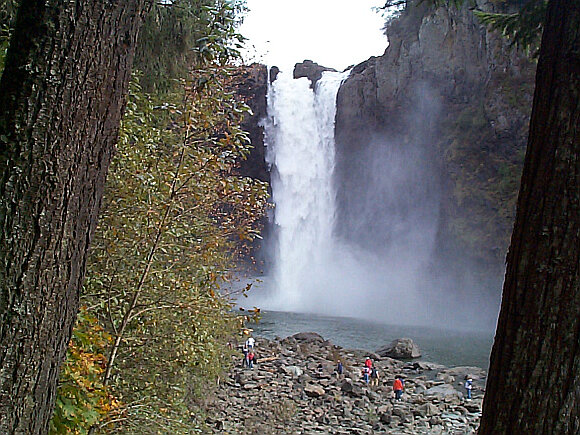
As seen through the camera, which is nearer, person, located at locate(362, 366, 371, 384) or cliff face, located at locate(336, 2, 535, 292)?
person, located at locate(362, 366, 371, 384)

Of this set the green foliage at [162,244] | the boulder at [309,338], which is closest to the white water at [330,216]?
the boulder at [309,338]

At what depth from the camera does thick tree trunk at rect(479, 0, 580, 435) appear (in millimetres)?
1664

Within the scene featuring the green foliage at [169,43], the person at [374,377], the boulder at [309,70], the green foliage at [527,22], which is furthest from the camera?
the boulder at [309,70]

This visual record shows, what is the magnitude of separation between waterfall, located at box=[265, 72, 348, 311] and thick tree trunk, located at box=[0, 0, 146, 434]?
33234 mm

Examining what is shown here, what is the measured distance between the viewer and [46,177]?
1.54 m

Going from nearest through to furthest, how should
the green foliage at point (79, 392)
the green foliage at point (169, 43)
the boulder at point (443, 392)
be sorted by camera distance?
the green foliage at point (79, 392) → the green foliage at point (169, 43) → the boulder at point (443, 392)

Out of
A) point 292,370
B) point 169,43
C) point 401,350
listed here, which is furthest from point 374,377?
point 169,43

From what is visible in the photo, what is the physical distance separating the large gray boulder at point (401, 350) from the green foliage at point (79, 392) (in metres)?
15.2

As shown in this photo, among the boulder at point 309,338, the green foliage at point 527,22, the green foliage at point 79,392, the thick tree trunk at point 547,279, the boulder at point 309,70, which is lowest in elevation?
the boulder at point 309,338

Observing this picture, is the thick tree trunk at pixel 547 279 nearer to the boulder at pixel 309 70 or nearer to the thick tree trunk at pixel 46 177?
the thick tree trunk at pixel 46 177

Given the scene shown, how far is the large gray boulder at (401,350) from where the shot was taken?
18.0 meters

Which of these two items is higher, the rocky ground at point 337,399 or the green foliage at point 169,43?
the green foliage at point 169,43

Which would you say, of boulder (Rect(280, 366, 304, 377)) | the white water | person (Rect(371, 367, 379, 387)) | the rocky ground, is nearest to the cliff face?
the white water

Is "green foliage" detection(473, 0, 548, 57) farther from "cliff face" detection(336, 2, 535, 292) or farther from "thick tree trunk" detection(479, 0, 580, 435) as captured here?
"cliff face" detection(336, 2, 535, 292)
